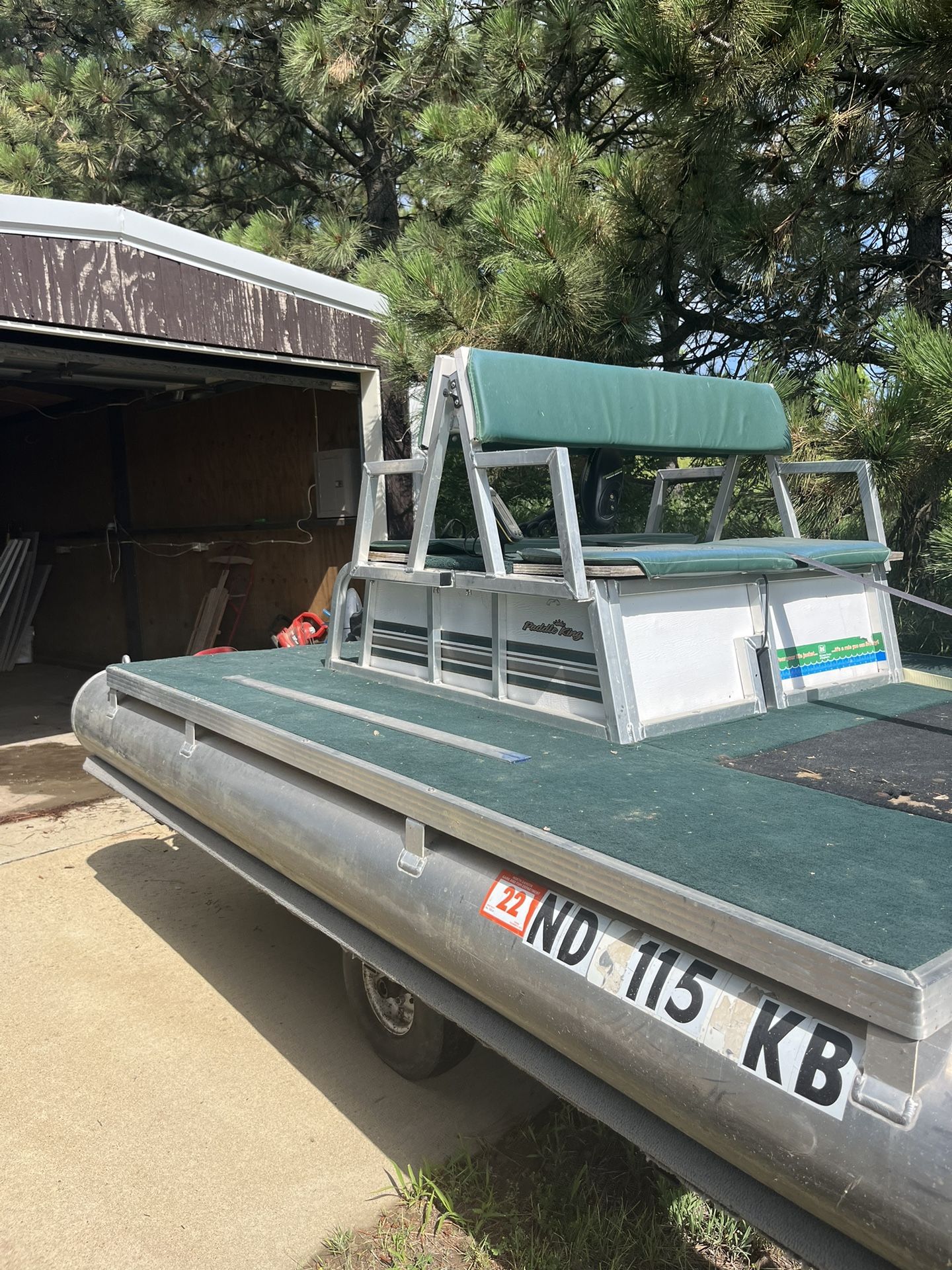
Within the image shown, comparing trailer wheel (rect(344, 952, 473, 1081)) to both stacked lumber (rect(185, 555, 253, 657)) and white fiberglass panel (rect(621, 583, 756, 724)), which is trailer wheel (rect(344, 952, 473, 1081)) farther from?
stacked lumber (rect(185, 555, 253, 657))

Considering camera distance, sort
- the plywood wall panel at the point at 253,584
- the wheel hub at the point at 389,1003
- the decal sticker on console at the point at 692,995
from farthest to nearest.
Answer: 1. the plywood wall panel at the point at 253,584
2. the wheel hub at the point at 389,1003
3. the decal sticker on console at the point at 692,995

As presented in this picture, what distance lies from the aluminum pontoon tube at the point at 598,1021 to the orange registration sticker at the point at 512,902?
0.02 m

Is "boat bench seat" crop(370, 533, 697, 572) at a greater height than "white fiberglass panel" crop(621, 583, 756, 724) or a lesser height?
greater

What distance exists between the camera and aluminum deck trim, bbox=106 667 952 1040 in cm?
144

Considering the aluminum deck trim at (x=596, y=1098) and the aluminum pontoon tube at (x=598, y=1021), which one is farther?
the aluminum deck trim at (x=596, y=1098)

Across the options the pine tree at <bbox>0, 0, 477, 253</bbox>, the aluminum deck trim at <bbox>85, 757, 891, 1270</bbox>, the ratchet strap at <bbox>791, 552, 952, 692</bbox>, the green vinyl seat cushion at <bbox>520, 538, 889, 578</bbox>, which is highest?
the pine tree at <bbox>0, 0, 477, 253</bbox>

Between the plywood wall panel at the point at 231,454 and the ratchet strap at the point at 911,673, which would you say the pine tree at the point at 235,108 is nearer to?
the plywood wall panel at the point at 231,454

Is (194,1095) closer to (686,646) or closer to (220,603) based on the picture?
(686,646)

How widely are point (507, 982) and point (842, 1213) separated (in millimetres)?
777

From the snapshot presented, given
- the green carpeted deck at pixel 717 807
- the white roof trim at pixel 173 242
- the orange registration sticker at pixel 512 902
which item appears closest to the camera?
the green carpeted deck at pixel 717 807

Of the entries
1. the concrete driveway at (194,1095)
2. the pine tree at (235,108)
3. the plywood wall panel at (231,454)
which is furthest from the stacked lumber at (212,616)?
the concrete driveway at (194,1095)

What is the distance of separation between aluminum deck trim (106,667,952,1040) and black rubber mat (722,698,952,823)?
85 centimetres

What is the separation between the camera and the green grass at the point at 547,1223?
2.35 meters

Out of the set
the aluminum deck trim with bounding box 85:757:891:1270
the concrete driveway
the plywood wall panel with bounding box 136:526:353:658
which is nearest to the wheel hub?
the concrete driveway
